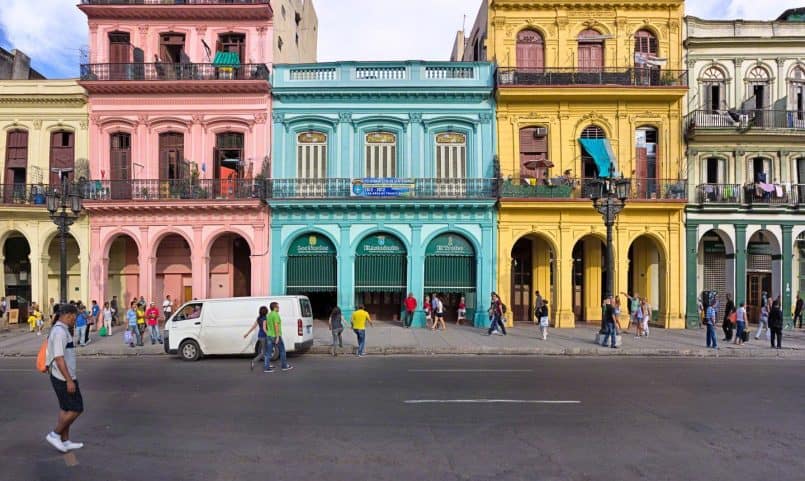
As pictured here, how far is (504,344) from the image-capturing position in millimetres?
15797

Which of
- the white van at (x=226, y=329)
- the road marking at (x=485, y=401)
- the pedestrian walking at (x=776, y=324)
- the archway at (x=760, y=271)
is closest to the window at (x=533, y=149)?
the pedestrian walking at (x=776, y=324)

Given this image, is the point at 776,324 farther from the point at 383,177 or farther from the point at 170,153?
the point at 170,153

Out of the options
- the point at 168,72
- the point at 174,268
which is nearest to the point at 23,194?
the point at 174,268

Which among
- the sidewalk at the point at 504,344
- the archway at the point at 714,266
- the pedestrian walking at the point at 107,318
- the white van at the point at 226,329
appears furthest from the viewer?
the archway at the point at 714,266

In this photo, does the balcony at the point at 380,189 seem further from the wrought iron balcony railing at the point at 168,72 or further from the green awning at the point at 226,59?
the green awning at the point at 226,59

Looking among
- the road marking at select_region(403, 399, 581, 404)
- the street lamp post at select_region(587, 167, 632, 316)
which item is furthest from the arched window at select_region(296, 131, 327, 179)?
the road marking at select_region(403, 399, 581, 404)

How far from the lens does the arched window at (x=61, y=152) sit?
832 inches

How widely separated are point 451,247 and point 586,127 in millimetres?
7422

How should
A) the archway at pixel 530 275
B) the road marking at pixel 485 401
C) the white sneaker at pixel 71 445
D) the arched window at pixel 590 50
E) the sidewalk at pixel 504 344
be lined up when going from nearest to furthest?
the white sneaker at pixel 71 445
the road marking at pixel 485 401
the sidewalk at pixel 504 344
the arched window at pixel 590 50
the archway at pixel 530 275

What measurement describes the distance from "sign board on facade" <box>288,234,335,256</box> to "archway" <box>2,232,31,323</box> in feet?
39.5

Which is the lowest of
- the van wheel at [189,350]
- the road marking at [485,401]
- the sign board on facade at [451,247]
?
the van wheel at [189,350]

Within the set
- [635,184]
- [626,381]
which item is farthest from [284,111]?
[626,381]

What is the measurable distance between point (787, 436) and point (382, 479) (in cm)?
562

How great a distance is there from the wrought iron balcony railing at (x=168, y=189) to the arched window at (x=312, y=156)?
1847 millimetres
